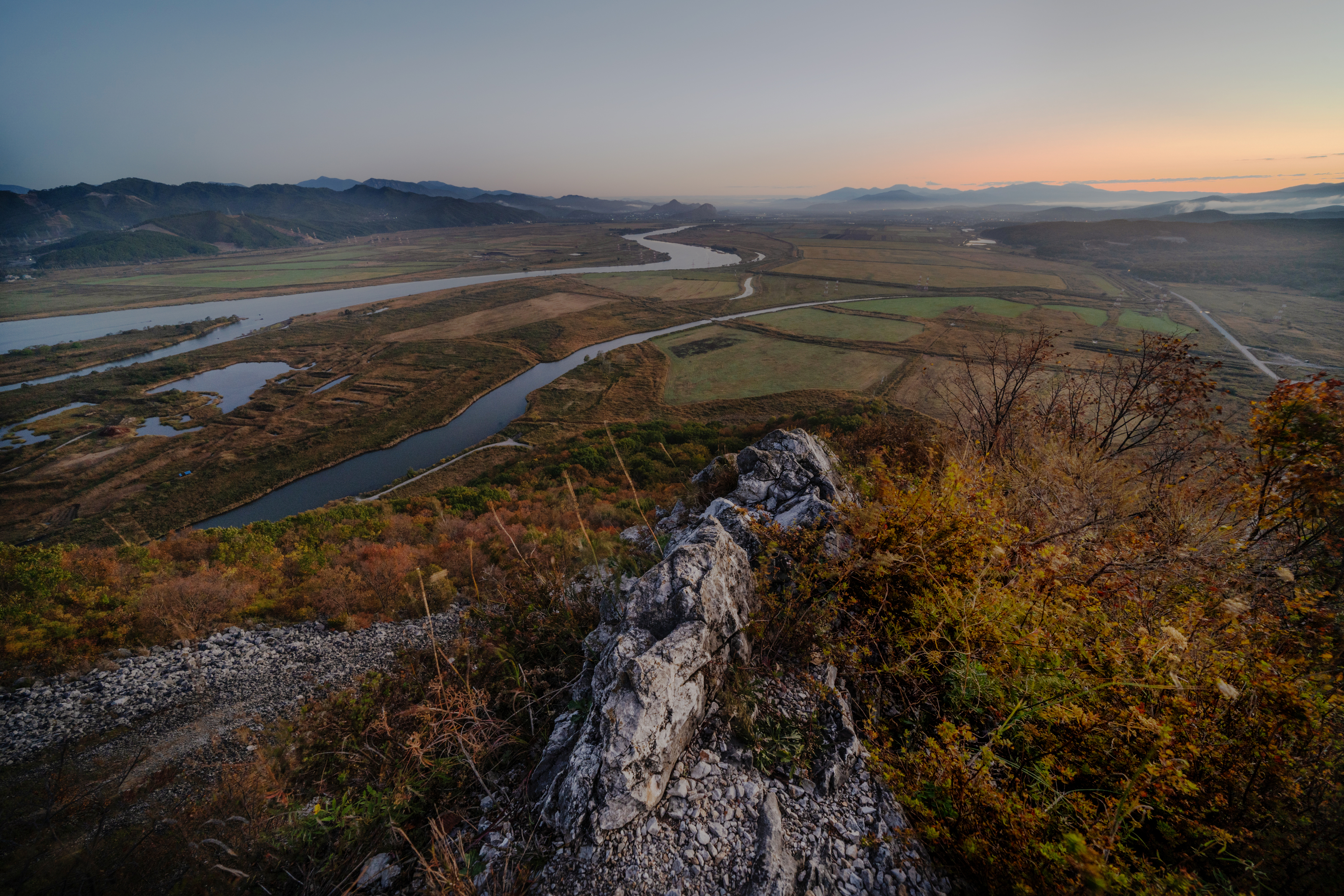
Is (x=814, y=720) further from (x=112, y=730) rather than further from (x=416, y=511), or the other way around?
(x=416, y=511)

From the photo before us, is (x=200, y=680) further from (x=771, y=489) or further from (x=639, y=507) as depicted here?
(x=771, y=489)

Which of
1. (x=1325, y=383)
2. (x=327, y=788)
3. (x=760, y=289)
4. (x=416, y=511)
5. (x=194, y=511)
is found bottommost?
(x=194, y=511)

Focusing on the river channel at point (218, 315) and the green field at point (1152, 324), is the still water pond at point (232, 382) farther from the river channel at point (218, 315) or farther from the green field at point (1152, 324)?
the green field at point (1152, 324)

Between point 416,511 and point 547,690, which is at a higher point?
point 547,690

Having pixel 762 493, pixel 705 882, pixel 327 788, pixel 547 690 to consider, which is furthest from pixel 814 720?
pixel 762 493

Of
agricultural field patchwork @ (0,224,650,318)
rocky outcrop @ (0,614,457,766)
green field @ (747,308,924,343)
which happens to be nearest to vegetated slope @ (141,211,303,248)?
agricultural field patchwork @ (0,224,650,318)

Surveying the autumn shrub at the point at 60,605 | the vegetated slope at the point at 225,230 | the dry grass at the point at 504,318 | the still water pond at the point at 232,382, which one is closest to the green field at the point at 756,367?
the dry grass at the point at 504,318
